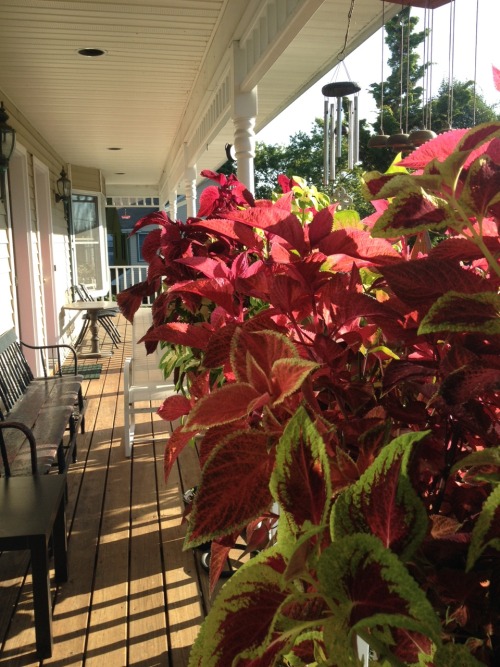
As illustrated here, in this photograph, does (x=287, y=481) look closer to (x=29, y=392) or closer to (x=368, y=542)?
(x=368, y=542)

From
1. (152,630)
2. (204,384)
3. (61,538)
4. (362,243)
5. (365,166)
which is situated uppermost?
(365,166)

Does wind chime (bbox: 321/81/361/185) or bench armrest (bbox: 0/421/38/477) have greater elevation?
wind chime (bbox: 321/81/361/185)

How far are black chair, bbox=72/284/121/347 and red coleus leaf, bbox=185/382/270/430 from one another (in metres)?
8.57

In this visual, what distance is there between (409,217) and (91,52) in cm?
481

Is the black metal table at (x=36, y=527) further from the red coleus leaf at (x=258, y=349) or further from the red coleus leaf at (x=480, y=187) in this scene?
the red coleus leaf at (x=480, y=187)

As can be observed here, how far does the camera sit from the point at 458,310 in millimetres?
335

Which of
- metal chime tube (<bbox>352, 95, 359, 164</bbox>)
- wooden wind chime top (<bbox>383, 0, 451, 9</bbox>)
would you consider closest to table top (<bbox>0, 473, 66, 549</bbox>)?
wooden wind chime top (<bbox>383, 0, 451, 9</bbox>)

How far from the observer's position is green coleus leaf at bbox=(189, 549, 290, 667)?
0.27 metres

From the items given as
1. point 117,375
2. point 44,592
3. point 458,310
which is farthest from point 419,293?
point 117,375

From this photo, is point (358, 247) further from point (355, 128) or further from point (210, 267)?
point (355, 128)

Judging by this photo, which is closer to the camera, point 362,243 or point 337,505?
point 337,505

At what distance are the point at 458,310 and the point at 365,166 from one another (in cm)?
2098

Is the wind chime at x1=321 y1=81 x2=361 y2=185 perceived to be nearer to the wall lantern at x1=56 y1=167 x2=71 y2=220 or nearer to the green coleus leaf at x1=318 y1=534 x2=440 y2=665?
the wall lantern at x1=56 y1=167 x2=71 y2=220

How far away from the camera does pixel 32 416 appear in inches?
144
